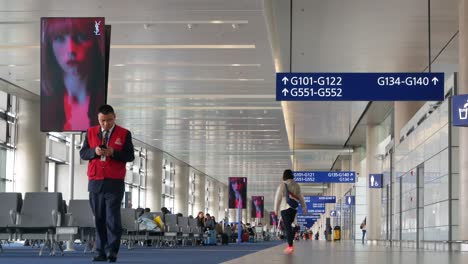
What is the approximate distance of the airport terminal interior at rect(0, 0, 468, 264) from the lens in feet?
45.1

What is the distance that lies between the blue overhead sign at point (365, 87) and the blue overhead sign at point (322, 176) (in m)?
24.5

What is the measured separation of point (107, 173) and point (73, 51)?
11.0 ft

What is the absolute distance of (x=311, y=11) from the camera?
1973 centimetres

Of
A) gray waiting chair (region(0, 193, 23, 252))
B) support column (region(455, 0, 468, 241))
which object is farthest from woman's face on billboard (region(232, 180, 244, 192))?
gray waiting chair (region(0, 193, 23, 252))

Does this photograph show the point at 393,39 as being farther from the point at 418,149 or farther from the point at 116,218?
the point at 116,218

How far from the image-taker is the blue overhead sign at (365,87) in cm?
1633

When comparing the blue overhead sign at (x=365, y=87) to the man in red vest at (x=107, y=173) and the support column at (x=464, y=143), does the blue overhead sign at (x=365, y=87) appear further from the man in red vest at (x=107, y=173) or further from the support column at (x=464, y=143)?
the man in red vest at (x=107, y=173)

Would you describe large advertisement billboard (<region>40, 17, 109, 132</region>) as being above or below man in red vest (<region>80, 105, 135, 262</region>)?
above

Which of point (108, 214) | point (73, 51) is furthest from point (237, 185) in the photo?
point (108, 214)

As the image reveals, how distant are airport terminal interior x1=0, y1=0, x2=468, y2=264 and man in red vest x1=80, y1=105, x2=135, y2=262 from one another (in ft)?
3.95

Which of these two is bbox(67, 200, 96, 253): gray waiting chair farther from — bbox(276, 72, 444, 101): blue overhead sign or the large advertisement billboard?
the large advertisement billboard

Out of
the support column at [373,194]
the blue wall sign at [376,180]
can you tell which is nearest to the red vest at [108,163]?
the blue wall sign at [376,180]

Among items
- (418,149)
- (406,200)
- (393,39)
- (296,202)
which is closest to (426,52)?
(393,39)

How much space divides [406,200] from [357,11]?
11650 mm
